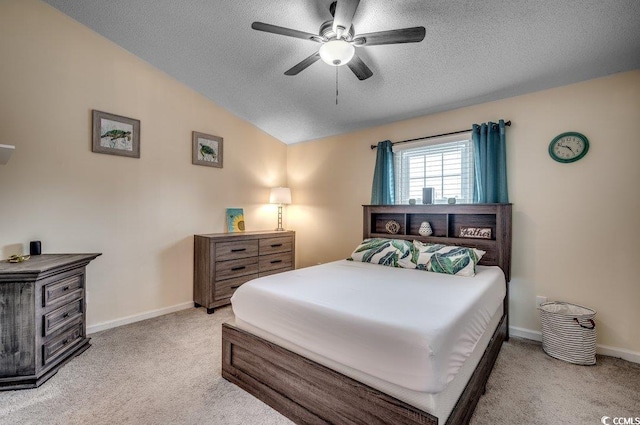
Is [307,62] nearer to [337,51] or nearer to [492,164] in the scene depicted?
[337,51]

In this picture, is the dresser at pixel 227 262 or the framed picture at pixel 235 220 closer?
the dresser at pixel 227 262

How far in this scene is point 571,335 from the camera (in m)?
2.31

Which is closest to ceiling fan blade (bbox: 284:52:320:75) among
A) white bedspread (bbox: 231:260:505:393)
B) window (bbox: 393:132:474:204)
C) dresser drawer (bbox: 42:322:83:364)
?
white bedspread (bbox: 231:260:505:393)

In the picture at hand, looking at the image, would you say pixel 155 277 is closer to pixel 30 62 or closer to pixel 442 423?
pixel 30 62

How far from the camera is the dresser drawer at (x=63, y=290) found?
7.01 ft

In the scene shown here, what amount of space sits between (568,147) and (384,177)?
1.81 metres

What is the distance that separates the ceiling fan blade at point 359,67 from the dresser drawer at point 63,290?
9.44ft

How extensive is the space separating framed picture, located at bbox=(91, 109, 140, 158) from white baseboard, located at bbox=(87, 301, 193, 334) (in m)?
1.79

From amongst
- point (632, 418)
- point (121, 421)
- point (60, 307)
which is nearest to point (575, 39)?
point (632, 418)

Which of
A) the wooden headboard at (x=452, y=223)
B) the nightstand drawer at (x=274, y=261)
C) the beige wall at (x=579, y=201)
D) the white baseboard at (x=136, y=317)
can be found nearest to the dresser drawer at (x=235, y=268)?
the nightstand drawer at (x=274, y=261)

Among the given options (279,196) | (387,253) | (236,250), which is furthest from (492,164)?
(236,250)

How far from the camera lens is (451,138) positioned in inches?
126

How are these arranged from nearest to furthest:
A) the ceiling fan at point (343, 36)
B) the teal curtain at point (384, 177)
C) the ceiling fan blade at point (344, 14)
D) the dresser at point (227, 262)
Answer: the ceiling fan blade at point (344, 14)
the ceiling fan at point (343, 36)
the dresser at point (227, 262)
the teal curtain at point (384, 177)

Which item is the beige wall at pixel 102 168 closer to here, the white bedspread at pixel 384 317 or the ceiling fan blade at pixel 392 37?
the white bedspread at pixel 384 317
